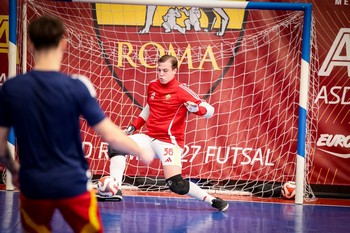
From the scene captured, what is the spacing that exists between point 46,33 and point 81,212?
83cm

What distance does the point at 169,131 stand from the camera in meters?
6.64

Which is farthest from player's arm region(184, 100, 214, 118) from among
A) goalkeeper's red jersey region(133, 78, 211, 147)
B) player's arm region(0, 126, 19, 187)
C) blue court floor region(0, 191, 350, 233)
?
player's arm region(0, 126, 19, 187)

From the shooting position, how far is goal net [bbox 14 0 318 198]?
7973 mm

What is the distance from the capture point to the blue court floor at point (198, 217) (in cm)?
558

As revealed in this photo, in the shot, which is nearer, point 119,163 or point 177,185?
point 177,185

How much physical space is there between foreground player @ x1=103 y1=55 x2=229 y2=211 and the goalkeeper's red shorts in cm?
364

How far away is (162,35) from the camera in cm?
803

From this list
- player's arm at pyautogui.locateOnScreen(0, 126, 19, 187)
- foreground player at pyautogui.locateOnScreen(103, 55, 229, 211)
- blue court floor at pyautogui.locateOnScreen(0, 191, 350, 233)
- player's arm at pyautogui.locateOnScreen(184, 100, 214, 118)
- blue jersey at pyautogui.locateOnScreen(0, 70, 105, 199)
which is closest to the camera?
blue jersey at pyautogui.locateOnScreen(0, 70, 105, 199)

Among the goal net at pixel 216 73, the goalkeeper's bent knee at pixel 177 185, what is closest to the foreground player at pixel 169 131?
the goalkeeper's bent knee at pixel 177 185

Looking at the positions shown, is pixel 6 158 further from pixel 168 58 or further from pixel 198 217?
pixel 168 58

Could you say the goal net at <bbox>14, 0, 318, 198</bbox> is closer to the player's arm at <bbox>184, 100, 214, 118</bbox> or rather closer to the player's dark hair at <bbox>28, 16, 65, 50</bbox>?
the player's arm at <bbox>184, 100, 214, 118</bbox>

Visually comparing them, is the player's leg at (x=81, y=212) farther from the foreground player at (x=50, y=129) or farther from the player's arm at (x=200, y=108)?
the player's arm at (x=200, y=108)

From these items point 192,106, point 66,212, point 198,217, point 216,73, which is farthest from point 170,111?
point 66,212

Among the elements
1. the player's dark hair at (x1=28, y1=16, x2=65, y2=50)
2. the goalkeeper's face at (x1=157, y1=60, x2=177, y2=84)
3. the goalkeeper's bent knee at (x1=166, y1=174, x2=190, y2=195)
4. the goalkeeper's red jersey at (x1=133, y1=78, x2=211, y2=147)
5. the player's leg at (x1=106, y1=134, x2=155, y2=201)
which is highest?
the goalkeeper's face at (x1=157, y1=60, x2=177, y2=84)
